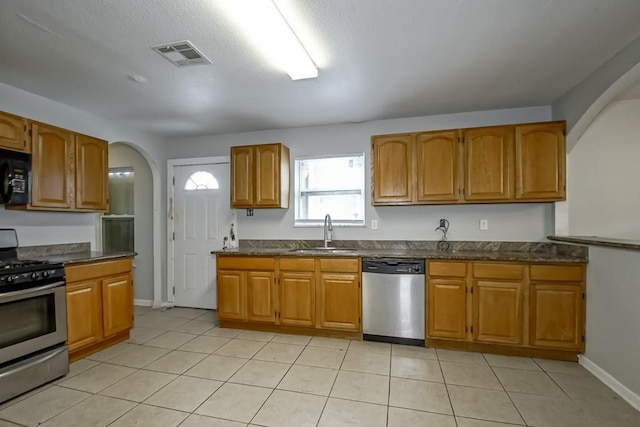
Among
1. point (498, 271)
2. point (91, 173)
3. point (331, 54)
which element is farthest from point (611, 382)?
point (91, 173)

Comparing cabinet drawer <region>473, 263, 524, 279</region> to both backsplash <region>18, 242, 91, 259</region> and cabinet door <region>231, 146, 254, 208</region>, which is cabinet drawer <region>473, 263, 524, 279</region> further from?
backsplash <region>18, 242, 91, 259</region>

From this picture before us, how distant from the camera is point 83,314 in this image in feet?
8.59

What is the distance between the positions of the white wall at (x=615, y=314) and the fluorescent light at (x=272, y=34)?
8.94 feet

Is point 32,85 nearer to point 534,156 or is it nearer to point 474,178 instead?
point 474,178

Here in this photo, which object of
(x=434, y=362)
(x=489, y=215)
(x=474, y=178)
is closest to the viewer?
(x=434, y=362)

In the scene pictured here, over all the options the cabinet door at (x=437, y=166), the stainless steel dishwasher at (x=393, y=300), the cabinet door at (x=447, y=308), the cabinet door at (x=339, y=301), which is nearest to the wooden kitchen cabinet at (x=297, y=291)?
the cabinet door at (x=339, y=301)

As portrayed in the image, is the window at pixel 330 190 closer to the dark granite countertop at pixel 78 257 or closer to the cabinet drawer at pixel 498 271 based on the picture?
the cabinet drawer at pixel 498 271

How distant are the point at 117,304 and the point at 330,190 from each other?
2.66m

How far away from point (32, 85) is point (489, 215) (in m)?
4.74

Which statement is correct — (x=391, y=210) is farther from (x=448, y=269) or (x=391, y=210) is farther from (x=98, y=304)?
(x=98, y=304)

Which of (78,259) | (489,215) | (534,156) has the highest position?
(534,156)

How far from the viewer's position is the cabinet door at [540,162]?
290 centimetres

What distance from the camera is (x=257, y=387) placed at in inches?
87.0

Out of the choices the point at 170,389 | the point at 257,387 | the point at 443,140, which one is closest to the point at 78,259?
the point at 170,389
